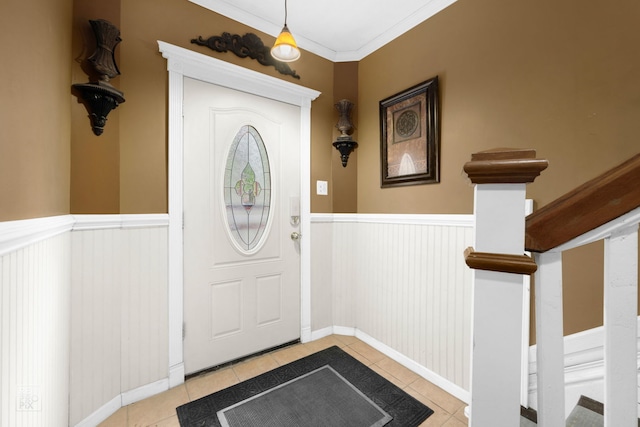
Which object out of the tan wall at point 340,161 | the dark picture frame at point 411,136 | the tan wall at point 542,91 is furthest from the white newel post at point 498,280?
the tan wall at point 340,161

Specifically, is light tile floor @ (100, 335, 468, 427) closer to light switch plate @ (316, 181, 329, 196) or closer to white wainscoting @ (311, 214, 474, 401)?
white wainscoting @ (311, 214, 474, 401)

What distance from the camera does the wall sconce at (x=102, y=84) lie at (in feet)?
4.62

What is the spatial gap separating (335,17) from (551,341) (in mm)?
2369

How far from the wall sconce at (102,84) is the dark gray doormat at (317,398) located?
5.64 ft

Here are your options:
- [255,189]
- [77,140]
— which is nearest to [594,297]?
[255,189]

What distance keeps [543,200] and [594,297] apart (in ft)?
1.66


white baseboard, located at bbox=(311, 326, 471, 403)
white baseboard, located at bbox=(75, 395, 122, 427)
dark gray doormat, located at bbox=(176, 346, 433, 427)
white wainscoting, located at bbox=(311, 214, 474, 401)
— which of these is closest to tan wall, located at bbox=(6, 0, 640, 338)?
white wainscoting, located at bbox=(311, 214, 474, 401)

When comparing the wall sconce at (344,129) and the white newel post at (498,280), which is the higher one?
the wall sconce at (344,129)

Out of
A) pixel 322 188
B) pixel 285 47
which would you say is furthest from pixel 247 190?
pixel 285 47

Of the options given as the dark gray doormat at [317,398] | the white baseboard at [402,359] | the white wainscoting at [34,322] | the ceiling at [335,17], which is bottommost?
the dark gray doormat at [317,398]

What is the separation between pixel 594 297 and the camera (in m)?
1.25

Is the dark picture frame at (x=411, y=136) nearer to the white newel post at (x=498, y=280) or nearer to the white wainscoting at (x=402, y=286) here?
the white wainscoting at (x=402, y=286)

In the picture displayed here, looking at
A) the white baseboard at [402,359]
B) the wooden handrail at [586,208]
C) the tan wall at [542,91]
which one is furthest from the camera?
Answer: the white baseboard at [402,359]

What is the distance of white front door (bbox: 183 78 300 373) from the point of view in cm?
185
